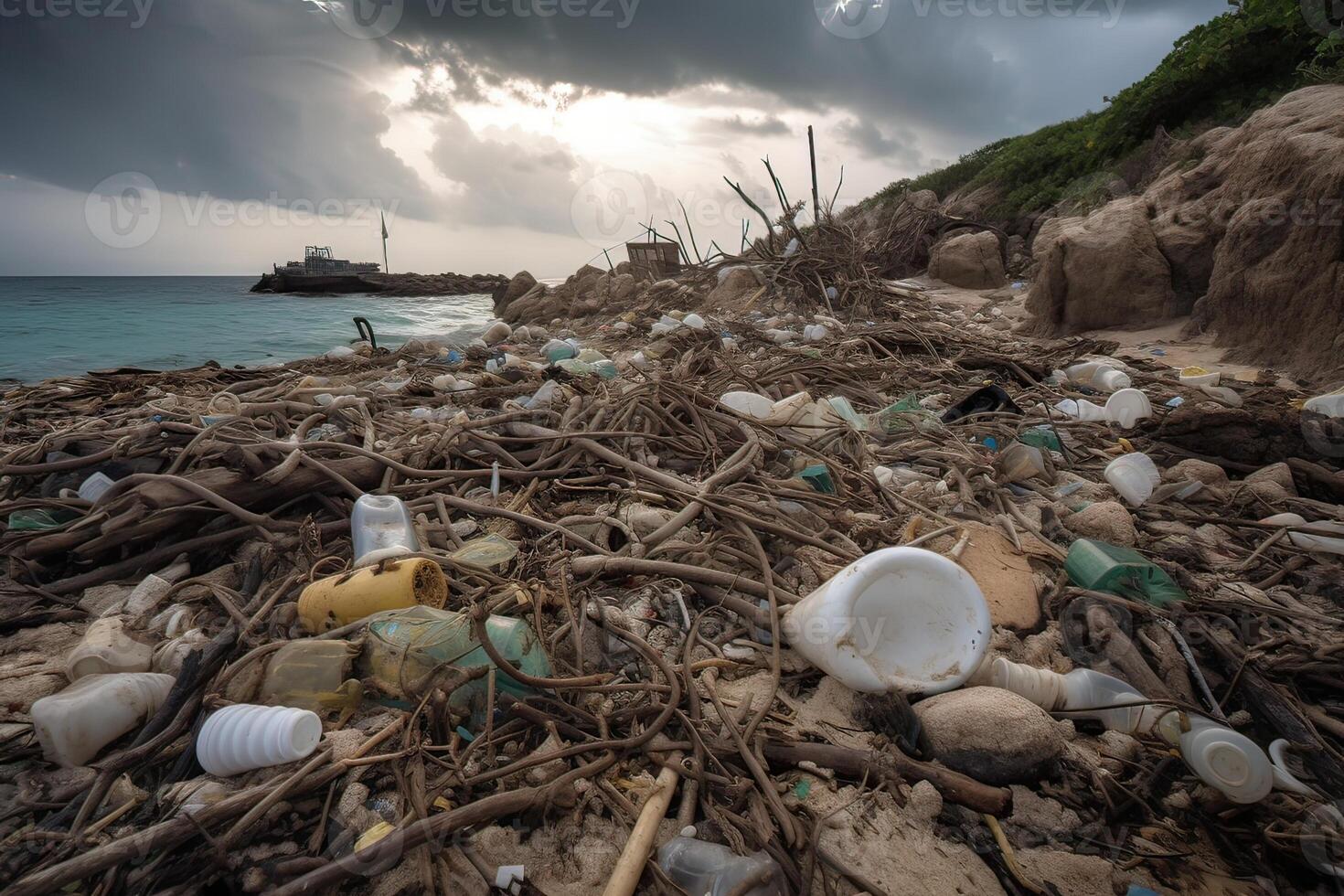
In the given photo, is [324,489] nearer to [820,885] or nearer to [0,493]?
[0,493]

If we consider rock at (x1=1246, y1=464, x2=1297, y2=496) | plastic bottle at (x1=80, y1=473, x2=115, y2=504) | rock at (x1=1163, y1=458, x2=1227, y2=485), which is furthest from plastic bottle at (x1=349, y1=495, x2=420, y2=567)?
rock at (x1=1246, y1=464, x2=1297, y2=496)

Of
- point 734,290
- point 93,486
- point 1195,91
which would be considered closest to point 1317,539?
point 93,486

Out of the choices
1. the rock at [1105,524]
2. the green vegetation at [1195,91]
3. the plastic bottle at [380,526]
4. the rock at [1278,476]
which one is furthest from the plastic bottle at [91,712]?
the green vegetation at [1195,91]

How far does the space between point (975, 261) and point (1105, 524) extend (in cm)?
904

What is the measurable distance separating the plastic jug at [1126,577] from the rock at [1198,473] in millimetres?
1133

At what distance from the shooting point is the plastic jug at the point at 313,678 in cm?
144

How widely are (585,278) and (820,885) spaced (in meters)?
11.0

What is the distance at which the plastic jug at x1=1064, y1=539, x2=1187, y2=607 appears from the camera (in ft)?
5.98

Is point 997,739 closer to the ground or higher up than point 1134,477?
closer to the ground

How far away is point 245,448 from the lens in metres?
2.28

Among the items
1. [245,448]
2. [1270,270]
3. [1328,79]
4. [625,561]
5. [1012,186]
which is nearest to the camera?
[625,561]

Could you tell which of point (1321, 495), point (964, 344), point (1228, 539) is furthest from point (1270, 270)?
point (1228, 539)

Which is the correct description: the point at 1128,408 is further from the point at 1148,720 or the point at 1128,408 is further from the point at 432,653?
the point at 432,653

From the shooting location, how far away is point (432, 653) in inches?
57.3
